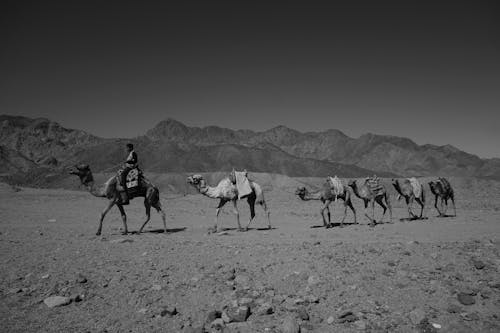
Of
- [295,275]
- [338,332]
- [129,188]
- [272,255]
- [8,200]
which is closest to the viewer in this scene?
[338,332]

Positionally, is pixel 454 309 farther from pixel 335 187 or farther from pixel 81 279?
pixel 335 187

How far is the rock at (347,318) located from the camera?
5.64m

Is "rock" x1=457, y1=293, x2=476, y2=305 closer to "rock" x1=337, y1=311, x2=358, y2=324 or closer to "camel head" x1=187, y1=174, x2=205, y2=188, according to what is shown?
"rock" x1=337, y1=311, x2=358, y2=324

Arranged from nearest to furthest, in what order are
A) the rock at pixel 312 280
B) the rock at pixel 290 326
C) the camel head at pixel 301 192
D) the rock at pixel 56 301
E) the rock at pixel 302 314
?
the rock at pixel 290 326 < the rock at pixel 302 314 < the rock at pixel 56 301 < the rock at pixel 312 280 < the camel head at pixel 301 192

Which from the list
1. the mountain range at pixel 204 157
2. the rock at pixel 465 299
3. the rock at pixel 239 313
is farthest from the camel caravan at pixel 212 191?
the mountain range at pixel 204 157

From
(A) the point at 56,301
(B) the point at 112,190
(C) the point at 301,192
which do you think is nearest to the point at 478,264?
(C) the point at 301,192

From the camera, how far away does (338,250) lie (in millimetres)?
9125

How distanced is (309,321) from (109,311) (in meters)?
3.19

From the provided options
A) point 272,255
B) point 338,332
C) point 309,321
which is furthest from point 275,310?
point 272,255

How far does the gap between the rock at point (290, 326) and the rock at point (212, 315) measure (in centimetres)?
103

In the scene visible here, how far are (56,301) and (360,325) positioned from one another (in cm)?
490

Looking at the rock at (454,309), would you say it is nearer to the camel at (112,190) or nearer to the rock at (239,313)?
the rock at (239,313)

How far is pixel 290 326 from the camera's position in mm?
5375

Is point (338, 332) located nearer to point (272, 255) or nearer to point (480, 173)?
point (272, 255)
